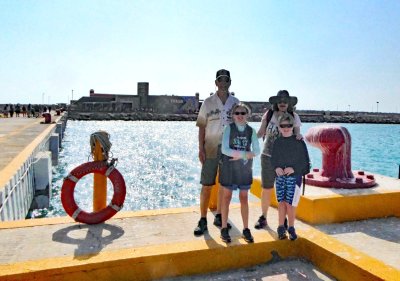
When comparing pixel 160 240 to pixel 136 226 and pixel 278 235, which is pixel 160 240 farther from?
pixel 278 235

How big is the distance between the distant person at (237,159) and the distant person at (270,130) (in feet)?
1.96

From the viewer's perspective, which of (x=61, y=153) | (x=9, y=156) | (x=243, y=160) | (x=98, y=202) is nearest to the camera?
(x=243, y=160)

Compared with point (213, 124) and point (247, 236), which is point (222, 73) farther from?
point (247, 236)

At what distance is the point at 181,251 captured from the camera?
388 centimetres

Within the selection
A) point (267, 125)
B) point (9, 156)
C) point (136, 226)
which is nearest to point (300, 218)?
point (267, 125)

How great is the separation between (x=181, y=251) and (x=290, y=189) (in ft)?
4.87

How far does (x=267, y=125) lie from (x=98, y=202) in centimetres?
265

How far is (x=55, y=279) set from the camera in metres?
3.44

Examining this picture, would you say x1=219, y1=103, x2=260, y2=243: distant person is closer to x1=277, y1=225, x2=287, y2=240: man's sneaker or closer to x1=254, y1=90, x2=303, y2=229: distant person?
x1=277, y1=225, x2=287, y2=240: man's sneaker

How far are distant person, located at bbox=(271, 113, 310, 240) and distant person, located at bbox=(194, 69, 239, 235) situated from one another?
0.68 meters

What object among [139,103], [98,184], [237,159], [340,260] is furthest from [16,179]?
[139,103]

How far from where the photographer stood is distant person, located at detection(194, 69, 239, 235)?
14.7 ft

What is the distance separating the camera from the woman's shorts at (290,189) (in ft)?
14.1

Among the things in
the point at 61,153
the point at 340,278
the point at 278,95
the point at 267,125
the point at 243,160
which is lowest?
the point at 61,153
